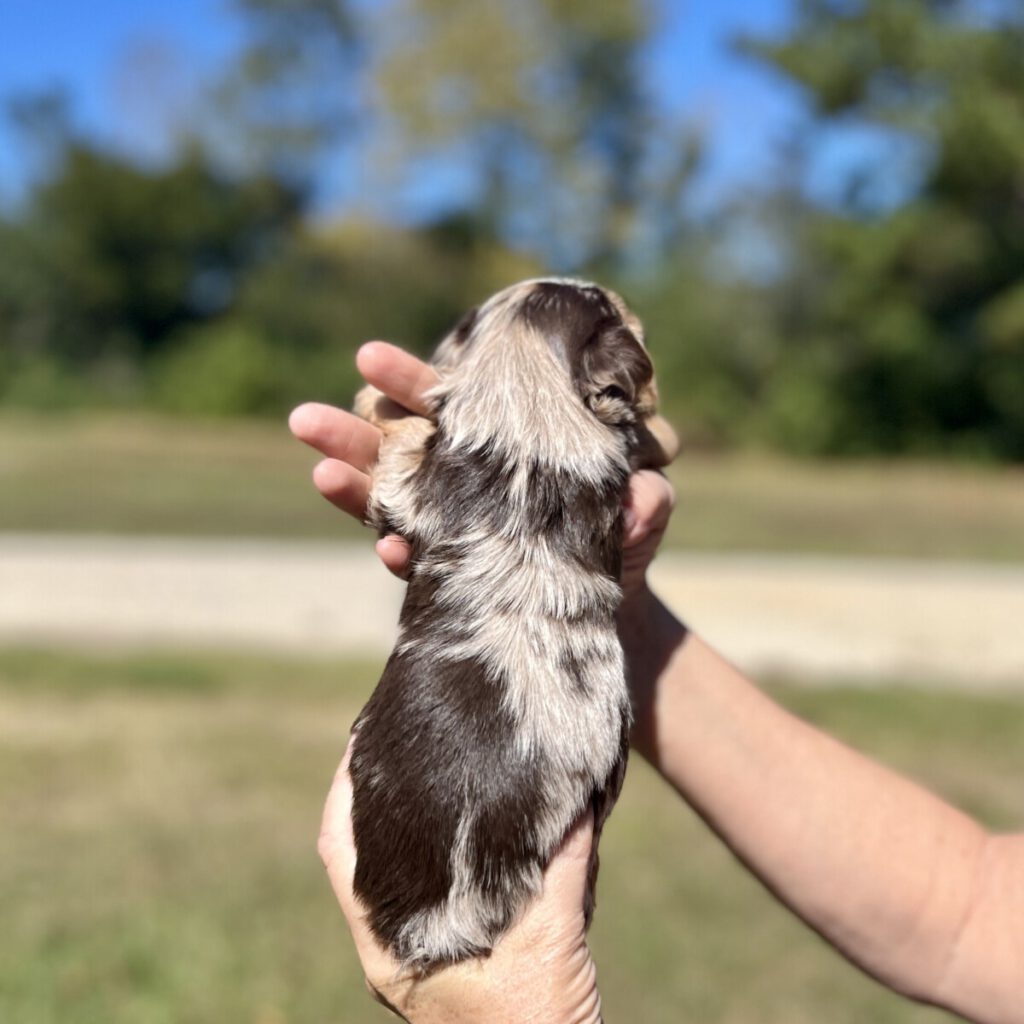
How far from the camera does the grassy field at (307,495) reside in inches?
621

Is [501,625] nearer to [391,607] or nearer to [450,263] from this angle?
[391,607]

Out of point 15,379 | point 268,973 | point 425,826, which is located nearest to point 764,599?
point 268,973

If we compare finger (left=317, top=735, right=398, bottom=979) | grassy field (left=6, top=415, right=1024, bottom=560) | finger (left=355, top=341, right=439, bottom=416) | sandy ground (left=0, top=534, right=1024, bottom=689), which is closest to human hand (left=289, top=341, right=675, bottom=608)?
finger (left=355, top=341, right=439, bottom=416)

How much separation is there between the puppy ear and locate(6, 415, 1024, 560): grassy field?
40.2ft

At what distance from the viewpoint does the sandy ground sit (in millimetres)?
9656

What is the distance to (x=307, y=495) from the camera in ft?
64.0

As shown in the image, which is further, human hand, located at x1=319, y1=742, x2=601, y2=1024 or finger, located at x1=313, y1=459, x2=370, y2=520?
finger, located at x1=313, y1=459, x2=370, y2=520

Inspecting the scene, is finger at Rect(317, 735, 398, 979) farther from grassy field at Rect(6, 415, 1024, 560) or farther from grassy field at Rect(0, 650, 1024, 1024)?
grassy field at Rect(6, 415, 1024, 560)

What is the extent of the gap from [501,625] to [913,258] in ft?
88.3

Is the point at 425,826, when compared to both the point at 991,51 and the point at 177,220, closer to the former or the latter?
the point at 991,51

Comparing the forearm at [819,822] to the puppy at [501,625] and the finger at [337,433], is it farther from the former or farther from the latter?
the finger at [337,433]

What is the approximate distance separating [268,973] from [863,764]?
3.22 meters

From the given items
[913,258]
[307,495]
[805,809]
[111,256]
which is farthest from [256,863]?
[111,256]

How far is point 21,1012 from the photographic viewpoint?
183 inches
